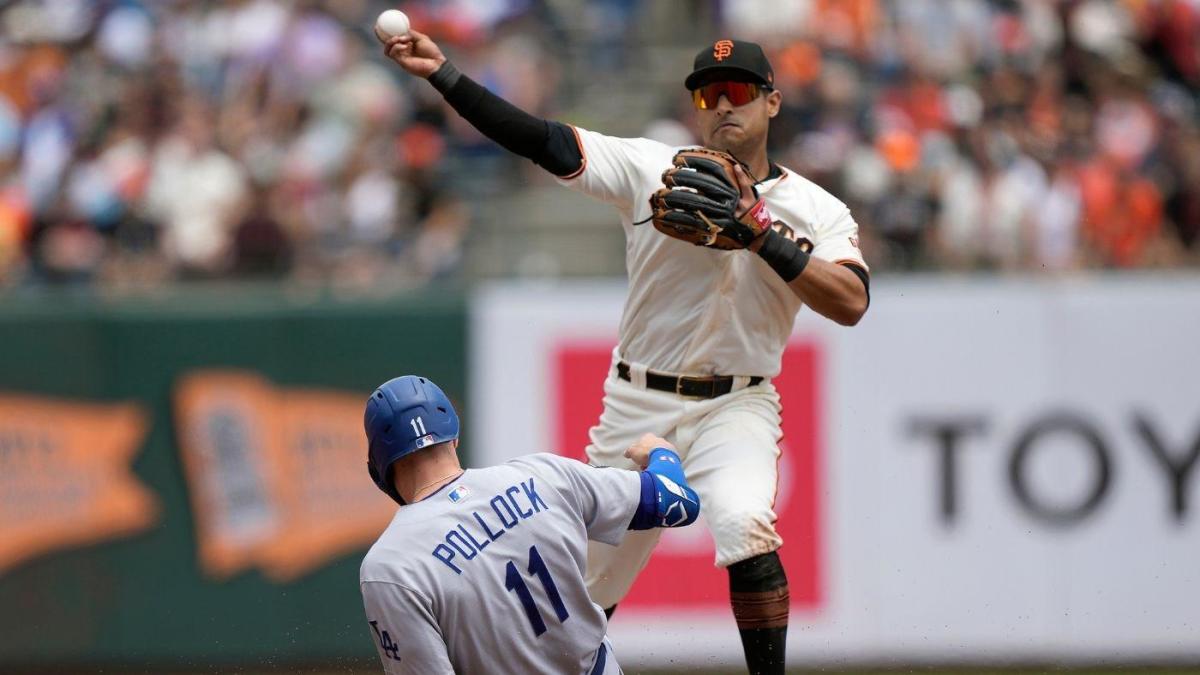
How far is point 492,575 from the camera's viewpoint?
493cm

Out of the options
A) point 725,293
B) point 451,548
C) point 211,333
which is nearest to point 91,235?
point 211,333

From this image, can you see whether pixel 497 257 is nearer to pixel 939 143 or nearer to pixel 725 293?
pixel 939 143

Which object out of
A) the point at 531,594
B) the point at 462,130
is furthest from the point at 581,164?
the point at 462,130

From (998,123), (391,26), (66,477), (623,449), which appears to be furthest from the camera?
(998,123)

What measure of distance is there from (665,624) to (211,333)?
3.31 meters

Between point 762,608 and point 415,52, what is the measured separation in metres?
2.20

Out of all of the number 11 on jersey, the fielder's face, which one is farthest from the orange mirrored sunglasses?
the number 11 on jersey

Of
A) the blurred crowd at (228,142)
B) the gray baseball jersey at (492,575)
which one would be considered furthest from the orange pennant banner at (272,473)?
the gray baseball jersey at (492,575)

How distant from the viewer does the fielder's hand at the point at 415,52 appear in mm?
6090

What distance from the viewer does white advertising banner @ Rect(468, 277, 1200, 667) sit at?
10547 millimetres

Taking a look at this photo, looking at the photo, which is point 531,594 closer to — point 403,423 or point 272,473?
point 403,423

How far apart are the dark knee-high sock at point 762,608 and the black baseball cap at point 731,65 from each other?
1.62m

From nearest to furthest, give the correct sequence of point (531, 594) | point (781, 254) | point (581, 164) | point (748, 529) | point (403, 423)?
point (403, 423)
point (531, 594)
point (781, 254)
point (748, 529)
point (581, 164)

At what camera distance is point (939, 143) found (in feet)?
42.2
